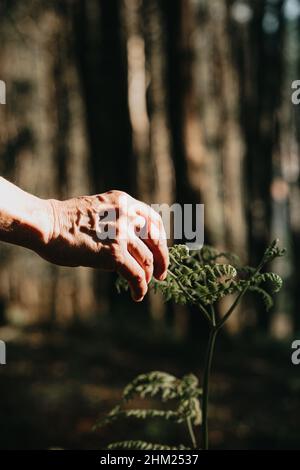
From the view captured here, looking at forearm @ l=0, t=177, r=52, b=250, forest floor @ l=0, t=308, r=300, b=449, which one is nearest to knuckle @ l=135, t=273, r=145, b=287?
forearm @ l=0, t=177, r=52, b=250

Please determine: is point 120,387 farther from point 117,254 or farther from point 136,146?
point 136,146

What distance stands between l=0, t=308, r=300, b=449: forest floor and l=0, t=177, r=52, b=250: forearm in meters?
3.38

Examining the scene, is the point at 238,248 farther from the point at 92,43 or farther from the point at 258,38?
the point at 92,43

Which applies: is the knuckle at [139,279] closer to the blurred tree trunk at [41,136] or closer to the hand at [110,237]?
the hand at [110,237]

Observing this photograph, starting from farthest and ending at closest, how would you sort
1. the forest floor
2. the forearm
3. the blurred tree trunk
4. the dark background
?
the blurred tree trunk → the dark background → the forest floor → the forearm

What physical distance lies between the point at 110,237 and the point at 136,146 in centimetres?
1170

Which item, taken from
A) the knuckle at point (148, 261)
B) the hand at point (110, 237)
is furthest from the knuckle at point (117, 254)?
the knuckle at point (148, 261)

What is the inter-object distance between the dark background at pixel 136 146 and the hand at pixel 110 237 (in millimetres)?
5976

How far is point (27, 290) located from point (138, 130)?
494 cm

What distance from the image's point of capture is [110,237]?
2.06m

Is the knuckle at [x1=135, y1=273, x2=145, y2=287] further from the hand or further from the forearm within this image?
the forearm

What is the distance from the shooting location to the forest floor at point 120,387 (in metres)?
5.41

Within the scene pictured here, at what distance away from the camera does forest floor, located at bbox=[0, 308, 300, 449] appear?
541 centimetres
